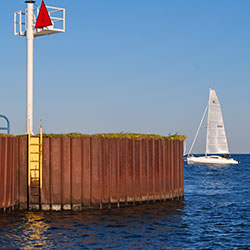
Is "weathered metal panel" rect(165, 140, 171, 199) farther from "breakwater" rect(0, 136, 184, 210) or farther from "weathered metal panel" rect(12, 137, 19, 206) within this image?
"weathered metal panel" rect(12, 137, 19, 206)

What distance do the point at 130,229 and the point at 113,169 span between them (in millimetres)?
5052

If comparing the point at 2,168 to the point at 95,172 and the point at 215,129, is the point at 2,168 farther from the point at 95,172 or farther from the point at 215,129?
the point at 215,129

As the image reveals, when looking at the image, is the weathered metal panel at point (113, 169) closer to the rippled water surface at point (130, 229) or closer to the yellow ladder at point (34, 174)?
the rippled water surface at point (130, 229)

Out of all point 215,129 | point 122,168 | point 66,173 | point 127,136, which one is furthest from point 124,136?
point 215,129

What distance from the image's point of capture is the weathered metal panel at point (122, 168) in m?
25.2

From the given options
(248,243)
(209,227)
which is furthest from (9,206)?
(248,243)

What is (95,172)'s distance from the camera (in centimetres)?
2431

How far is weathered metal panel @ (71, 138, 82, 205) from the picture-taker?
77.7 ft

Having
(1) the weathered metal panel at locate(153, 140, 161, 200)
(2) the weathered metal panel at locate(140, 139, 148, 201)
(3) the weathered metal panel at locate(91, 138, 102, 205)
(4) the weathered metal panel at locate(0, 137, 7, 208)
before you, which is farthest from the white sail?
(4) the weathered metal panel at locate(0, 137, 7, 208)

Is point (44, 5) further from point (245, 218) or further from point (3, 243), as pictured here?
point (245, 218)

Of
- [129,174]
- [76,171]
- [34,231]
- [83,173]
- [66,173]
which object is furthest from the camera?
[129,174]

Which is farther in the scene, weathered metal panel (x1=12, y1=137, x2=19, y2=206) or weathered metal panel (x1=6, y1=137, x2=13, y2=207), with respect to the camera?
weathered metal panel (x1=12, y1=137, x2=19, y2=206)

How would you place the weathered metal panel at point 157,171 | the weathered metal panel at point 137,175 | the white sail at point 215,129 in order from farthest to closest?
1. the white sail at point 215,129
2. the weathered metal panel at point 157,171
3. the weathered metal panel at point 137,175

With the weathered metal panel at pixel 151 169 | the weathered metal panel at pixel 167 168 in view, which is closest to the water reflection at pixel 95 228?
the weathered metal panel at pixel 151 169
